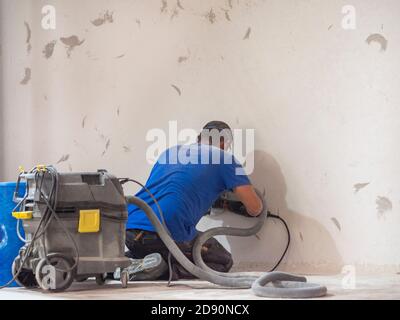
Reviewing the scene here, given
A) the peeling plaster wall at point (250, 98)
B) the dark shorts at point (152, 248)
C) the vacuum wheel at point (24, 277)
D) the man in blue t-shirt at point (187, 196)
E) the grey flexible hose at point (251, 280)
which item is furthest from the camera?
the peeling plaster wall at point (250, 98)

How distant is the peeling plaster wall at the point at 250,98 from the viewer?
398 centimetres

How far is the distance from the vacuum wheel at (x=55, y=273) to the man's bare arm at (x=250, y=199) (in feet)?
3.68

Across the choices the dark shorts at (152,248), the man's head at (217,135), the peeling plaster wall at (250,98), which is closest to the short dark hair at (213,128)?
the man's head at (217,135)

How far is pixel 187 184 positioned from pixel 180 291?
2.50ft

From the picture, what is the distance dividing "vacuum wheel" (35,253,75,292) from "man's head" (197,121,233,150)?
4.12 feet

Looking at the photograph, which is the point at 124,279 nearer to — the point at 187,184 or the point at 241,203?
the point at 187,184

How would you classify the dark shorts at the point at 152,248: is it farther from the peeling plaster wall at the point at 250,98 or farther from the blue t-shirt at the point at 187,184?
the peeling plaster wall at the point at 250,98

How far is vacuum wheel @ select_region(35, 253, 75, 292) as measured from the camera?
2.98 m

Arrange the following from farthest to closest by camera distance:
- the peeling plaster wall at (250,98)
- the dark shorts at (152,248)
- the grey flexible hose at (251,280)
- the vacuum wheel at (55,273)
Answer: the peeling plaster wall at (250,98)
the dark shorts at (152,248)
the vacuum wheel at (55,273)
the grey flexible hose at (251,280)

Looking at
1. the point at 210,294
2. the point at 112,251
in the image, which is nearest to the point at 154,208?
the point at 112,251

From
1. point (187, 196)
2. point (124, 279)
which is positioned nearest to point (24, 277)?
point (124, 279)

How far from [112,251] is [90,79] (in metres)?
1.56

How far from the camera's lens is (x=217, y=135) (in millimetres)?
4035
